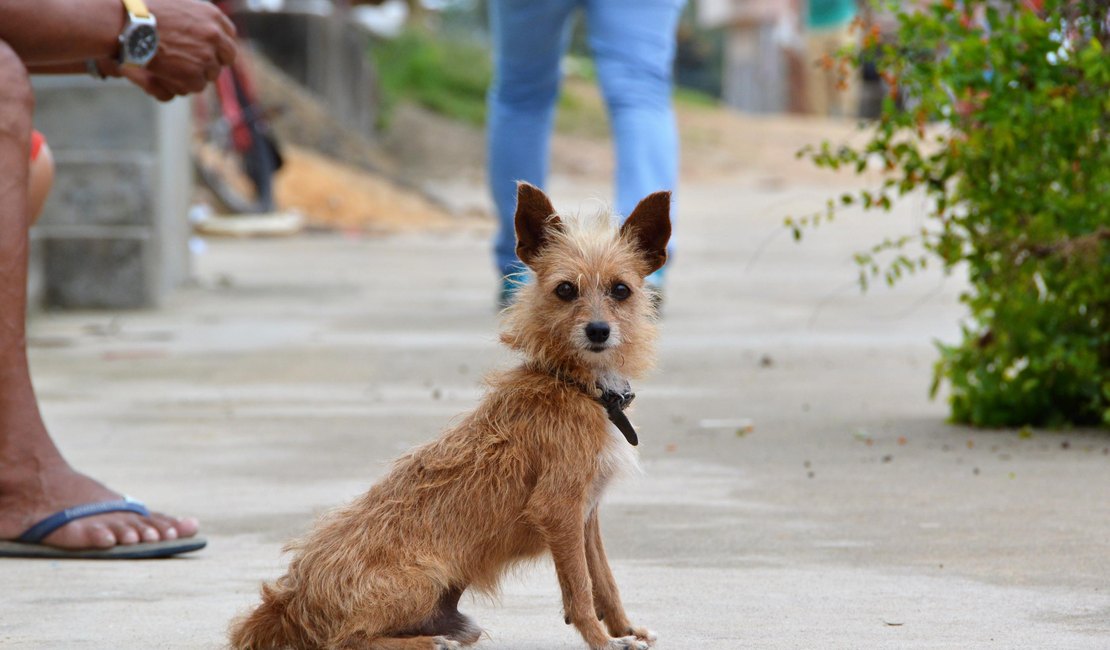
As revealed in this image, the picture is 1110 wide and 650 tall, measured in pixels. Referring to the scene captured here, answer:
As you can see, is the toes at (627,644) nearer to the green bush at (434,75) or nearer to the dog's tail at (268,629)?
the dog's tail at (268,629)

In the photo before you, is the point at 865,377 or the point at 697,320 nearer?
the point at 865,377

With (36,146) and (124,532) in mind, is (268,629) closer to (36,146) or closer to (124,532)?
(124,532)

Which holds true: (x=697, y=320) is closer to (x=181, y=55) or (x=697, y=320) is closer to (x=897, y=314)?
(x=897, y=314)

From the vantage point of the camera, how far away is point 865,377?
718 cm

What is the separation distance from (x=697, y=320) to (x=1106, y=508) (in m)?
4.57

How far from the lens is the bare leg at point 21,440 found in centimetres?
426

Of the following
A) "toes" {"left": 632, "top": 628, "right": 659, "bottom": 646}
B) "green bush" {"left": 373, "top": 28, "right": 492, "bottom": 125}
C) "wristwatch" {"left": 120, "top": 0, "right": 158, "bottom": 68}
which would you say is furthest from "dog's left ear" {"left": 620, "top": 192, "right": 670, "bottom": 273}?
"green bush" {"left": 373, "top": 28, "right": 492, "bottom": 125}

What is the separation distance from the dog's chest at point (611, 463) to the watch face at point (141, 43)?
7.02 ft

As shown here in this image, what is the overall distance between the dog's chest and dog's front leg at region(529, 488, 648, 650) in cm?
10

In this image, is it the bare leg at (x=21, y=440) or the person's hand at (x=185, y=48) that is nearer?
the bare leg at (x=21, y=440)

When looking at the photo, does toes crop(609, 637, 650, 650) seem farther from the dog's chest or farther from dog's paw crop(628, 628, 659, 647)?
the dog's chest

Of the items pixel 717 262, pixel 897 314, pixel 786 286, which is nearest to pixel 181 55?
pixel 897 314

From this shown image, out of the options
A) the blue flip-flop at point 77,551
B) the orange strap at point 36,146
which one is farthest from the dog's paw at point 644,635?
the orange strap at point 36,146

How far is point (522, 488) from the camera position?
3.35 meters
